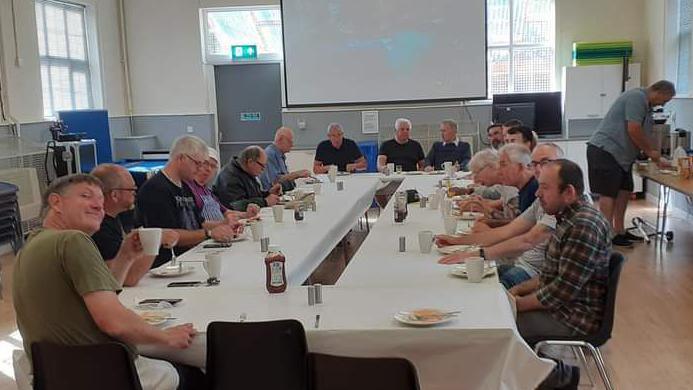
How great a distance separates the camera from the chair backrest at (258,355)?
2.22 metres

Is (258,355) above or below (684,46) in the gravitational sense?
below

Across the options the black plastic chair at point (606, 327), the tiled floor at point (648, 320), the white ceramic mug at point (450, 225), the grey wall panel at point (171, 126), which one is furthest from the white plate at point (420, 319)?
the grey wall panel at point (171, 126)

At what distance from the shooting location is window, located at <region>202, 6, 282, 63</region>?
1070 centimetres

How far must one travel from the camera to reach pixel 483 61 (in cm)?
1002

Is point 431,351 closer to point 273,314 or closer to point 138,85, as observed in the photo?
point 273,314

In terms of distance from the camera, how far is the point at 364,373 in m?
2.06

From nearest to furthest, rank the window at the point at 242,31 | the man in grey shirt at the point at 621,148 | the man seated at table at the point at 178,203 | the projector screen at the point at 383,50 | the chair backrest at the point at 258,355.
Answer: the chair backrest at the point at 258,355, the man seated at table at the point at 178,203, the man in grey shirt at the point at 621,148, the projector screen at the point at 383,50, the window at the point at 242,31

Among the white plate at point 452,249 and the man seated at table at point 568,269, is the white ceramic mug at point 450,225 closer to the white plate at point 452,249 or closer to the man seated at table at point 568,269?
the white plate at point 452,249

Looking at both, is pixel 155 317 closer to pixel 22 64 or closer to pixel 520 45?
pixel 22 64

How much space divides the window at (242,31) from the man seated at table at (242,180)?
5.04 meters

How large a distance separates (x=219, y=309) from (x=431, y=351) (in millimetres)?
795

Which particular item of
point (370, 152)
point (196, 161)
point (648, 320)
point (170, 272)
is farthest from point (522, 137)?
point (370, 152)

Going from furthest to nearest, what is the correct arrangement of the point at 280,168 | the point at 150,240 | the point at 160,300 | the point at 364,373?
the point at 280,168 → the point at 150,240 → the point at 160,300 → the point at 364,373

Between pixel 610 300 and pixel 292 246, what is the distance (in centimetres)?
166
